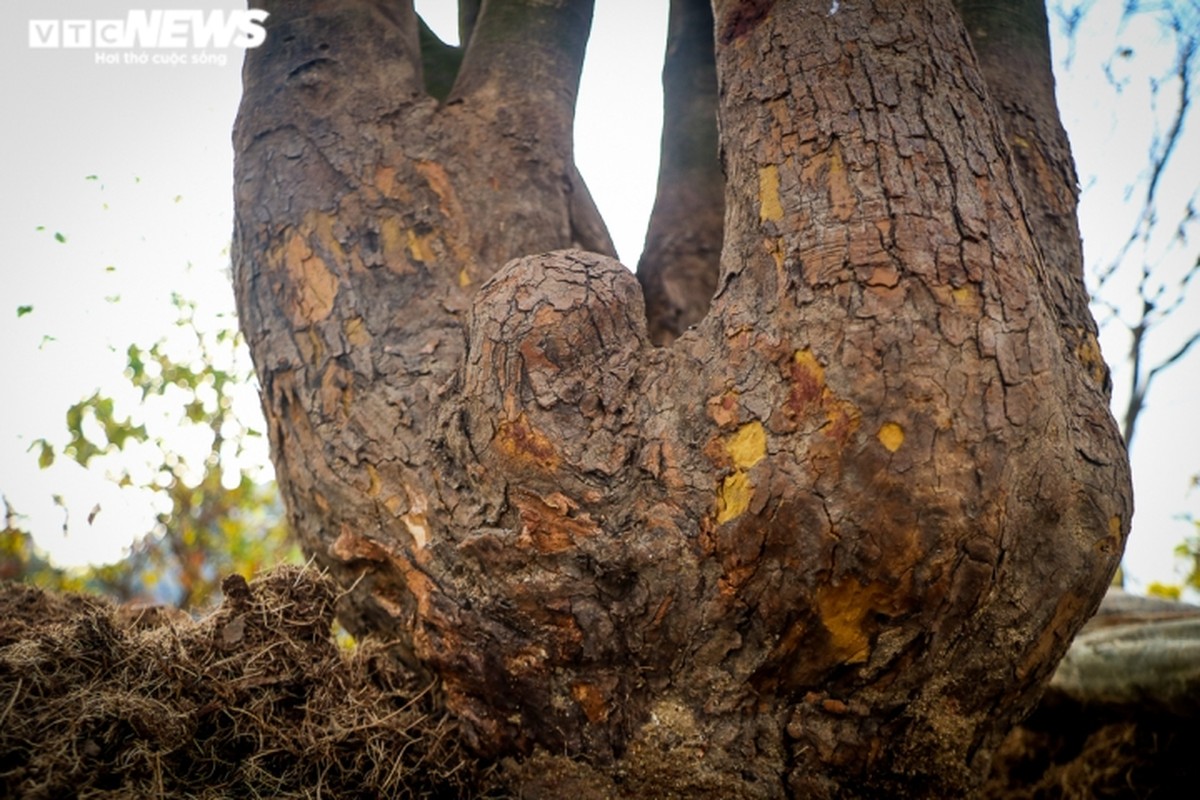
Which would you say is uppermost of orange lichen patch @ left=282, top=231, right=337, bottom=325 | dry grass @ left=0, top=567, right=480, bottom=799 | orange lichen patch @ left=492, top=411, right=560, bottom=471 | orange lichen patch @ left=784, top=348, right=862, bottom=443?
orange lichen patch @ left=282, top=231, right=337, bottom=325

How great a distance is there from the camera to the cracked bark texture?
5.21 ft

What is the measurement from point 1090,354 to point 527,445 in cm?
130

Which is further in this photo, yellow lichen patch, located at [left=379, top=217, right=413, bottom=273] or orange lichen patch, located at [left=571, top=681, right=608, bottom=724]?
yellow lichen patch, located at [left=379, top=217, right=413, bottom=273]

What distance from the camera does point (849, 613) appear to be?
1.63 metres

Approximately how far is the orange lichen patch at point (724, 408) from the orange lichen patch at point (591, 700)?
2.08 feet

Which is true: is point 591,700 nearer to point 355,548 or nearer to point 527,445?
point 527,445

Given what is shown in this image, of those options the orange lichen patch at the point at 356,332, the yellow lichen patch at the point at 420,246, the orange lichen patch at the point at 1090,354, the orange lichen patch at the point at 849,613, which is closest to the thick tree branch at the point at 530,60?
the yellow lichen patch at the point at 420,246

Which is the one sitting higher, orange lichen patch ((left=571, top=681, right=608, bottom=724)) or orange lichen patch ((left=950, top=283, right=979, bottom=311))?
orange lichen patch ((left=950, top=283, right=979, bottom=311))

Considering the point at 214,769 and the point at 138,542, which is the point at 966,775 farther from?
the point at 138,542

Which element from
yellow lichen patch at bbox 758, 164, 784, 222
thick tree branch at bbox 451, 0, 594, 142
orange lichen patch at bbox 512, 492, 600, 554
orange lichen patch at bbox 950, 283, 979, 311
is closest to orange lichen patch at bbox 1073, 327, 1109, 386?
orange lichen patch at bbox 950, 283, 979, 311

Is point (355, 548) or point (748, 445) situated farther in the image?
point (355, 548)

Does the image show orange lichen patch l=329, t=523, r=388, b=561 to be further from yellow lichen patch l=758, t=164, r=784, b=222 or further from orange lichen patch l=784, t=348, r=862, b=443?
yellow lichen patch l=758, t=164, r=784, b=222

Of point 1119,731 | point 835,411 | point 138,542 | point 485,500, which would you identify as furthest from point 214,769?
point 138,542

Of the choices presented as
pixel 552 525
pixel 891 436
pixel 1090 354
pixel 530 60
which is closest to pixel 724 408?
pixel 891 436
